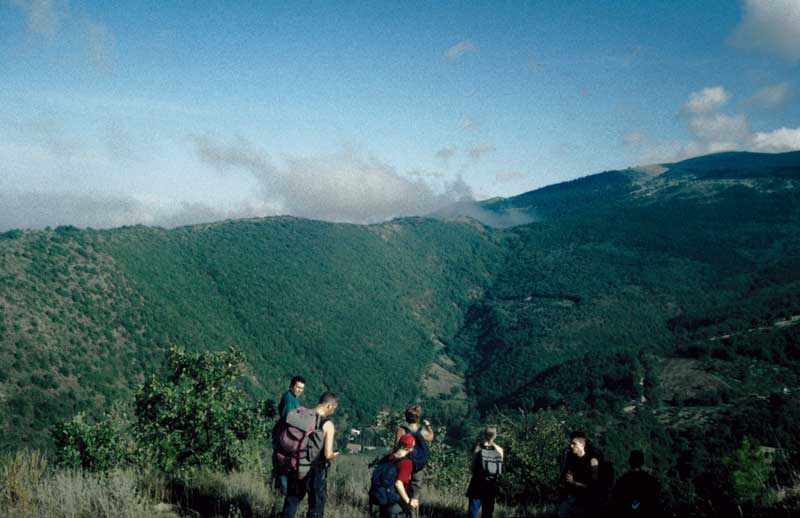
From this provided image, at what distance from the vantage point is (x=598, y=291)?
482 ft

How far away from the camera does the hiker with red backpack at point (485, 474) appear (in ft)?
22.0

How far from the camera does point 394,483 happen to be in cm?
513

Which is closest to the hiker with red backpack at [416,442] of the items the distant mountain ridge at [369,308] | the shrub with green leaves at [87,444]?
the shrub with green leaves at [87,444]

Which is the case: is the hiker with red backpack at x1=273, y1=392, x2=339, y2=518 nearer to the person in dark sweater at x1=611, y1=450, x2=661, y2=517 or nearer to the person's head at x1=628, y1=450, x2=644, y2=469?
the person in dark sweater at x1=611, y1=450, x2=661, y2=517

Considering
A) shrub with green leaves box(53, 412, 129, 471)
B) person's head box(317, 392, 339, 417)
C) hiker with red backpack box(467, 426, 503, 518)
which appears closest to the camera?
person's head box(317, 392, 339, 417)

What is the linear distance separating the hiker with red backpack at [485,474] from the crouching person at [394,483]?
1863 mm

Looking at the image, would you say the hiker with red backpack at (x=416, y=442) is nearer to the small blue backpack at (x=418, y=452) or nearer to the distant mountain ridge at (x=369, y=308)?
the small blue backpack at (x=418, y=452)

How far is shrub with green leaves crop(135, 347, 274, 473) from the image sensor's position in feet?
34.9

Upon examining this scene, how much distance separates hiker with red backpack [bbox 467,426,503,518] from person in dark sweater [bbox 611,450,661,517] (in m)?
1.75

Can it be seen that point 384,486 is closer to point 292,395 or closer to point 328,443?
point 328,443

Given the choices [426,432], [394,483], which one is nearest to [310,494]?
[394,483]

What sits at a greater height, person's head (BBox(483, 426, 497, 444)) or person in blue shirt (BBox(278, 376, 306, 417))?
person in blue shirt (BBox(278, 376, 306, 417))

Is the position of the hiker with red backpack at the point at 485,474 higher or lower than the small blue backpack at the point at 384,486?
lower

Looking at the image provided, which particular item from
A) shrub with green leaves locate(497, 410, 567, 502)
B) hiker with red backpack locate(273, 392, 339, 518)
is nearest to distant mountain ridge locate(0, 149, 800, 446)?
shrub with green leaves locate(497, 410, 567, 502)
